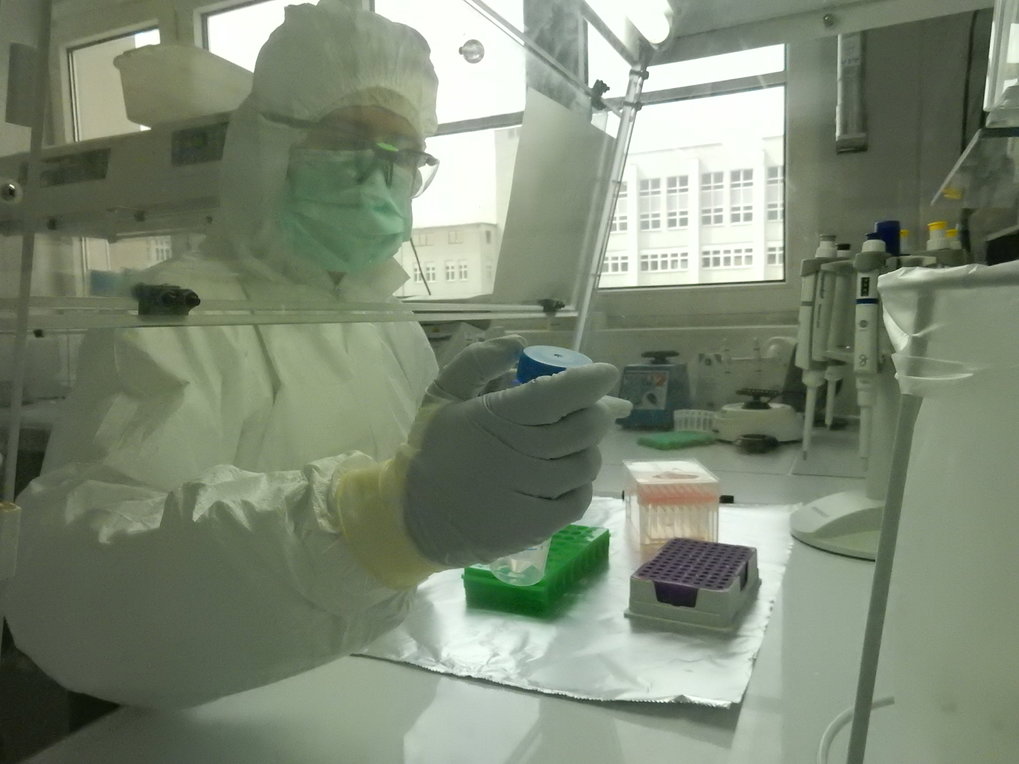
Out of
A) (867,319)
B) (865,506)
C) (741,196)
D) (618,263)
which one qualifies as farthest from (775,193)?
(865,506)

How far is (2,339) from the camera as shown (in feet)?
1.34

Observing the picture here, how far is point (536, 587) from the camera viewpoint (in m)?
0.77

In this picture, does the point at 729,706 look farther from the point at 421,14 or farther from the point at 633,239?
the point at 633,239

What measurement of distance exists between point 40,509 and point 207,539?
13 cm

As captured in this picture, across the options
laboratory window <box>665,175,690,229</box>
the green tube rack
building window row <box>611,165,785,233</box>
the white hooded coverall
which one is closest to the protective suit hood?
the white hooded coverall

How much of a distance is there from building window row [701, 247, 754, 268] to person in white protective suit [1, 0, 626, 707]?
1412 millimetres

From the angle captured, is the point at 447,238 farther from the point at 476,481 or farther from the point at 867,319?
the point at 867,319

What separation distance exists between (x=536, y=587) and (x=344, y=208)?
0.45 metres

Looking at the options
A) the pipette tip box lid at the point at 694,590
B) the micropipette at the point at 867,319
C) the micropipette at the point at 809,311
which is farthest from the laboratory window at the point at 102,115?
the micropipette at the point at 809,311

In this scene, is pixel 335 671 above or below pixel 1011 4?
below

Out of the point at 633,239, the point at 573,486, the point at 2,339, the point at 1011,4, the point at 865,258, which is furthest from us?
the point at 633,239

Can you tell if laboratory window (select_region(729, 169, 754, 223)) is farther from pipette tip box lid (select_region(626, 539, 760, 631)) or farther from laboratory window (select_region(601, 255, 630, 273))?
pipette tip box lid (select_region(626, 539, 760, 631))

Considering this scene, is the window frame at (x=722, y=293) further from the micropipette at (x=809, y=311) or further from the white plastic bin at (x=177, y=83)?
the white plastic bin at (x=177, y=83)

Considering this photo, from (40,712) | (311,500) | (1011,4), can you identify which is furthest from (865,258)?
(40,712)
